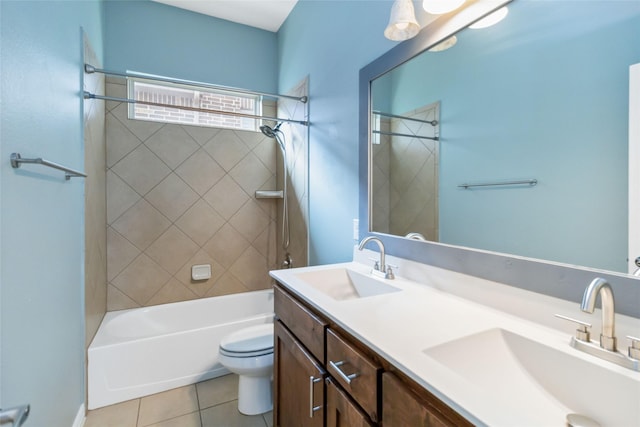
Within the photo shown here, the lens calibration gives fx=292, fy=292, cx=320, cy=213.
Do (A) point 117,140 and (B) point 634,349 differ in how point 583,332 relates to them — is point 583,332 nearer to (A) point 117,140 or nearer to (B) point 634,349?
(B) point 634,349

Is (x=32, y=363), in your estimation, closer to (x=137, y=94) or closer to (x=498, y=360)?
(x=498, y=360)

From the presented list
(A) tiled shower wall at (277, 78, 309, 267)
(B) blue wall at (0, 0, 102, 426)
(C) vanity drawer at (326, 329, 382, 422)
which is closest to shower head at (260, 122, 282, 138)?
(A) tiled shower wall at (277, 78, 309, 267)

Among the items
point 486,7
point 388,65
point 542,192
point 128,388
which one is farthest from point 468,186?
point 128,388

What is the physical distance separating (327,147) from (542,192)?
4.54 feet

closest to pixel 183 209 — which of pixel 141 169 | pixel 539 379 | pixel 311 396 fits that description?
pixel 141 169

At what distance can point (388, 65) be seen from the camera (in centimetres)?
147

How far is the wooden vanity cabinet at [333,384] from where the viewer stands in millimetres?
624

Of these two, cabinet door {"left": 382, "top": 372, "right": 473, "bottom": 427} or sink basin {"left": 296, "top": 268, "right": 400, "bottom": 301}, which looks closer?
cabinet door {"left": 382, "top": 372, "right": 473, "bottom": 427}

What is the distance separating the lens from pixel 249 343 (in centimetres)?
174

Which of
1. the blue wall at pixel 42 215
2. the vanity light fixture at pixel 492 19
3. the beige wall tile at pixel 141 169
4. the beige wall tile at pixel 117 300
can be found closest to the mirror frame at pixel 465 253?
the vanity light fixture at pixel 492 19

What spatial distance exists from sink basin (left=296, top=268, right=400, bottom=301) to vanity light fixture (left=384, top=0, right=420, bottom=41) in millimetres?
1099

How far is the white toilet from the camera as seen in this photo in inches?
65.3

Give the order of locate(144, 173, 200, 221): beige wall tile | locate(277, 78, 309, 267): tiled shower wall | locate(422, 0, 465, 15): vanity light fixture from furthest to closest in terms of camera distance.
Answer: locate(144, 173, 200, 221): beige wall tile, locate(277, 78, 309, 267): tiled shower wall, locate(422, 0, 465, 15): vanity light fixture

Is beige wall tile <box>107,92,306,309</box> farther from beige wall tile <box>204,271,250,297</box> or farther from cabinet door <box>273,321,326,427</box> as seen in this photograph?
cabinet door <box>273,321,326,427</box>
